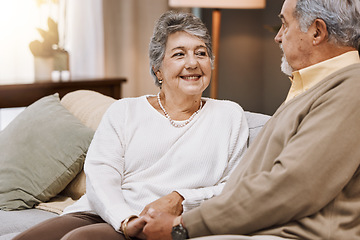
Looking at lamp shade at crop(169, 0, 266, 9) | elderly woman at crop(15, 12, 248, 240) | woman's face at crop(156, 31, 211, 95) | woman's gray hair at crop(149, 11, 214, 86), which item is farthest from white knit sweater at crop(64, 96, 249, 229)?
lamp shade at crop(169, 0, 266, 9)

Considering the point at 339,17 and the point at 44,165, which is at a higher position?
the point at 339,17

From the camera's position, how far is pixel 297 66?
1.54 meters

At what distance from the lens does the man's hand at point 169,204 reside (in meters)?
1.67

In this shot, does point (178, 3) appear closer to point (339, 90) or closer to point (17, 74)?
point (17, 74)

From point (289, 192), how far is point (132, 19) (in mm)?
3116

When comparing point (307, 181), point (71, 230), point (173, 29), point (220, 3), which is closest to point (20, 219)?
point (71, 230)

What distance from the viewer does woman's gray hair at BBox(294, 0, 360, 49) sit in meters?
1.44

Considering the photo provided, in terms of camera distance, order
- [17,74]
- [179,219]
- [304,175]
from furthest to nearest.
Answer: [17,74], [179,219], [304,175]

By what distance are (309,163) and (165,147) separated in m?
0.65

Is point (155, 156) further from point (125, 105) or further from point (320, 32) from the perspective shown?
point (320, 32)

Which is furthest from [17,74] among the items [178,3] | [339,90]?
[339,90]

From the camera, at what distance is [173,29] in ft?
6.31

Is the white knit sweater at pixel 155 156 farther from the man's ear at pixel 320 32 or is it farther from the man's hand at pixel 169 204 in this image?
the man's ear at pixel 320 32

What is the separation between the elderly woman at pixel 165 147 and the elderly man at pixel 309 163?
27 centimetres
